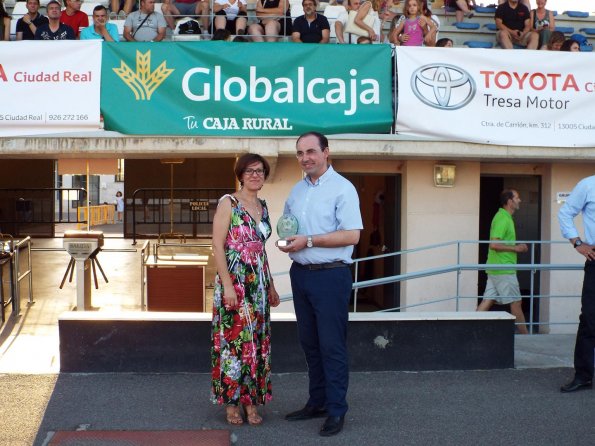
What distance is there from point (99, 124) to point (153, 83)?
78 centimetres

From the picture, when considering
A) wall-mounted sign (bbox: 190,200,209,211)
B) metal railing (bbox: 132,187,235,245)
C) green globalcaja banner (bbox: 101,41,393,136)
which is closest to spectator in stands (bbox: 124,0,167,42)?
green globalcaja banner (bbox: 101,41,393,136)

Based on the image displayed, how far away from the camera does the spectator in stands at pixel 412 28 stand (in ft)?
34.6

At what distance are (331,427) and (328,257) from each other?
1.07 m

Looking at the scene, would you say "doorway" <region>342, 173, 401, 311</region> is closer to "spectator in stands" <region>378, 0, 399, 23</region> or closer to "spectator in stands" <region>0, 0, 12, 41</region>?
"spectator in stands" <region>378, 0, 399, 23</region>

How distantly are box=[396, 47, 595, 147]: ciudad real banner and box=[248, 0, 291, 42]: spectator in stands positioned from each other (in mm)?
2285

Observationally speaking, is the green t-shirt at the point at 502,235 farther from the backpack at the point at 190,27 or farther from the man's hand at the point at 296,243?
the man's hand at the point at 296,243

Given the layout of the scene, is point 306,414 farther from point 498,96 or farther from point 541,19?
point 541,19

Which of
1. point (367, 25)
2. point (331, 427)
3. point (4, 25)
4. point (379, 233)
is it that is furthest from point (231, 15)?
point (331, 427)

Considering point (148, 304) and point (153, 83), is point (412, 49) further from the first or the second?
point (148, 304)

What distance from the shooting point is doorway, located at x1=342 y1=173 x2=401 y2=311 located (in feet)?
37.9

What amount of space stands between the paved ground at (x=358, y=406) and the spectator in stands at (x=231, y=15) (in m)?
5.64

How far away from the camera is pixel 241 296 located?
4957mm

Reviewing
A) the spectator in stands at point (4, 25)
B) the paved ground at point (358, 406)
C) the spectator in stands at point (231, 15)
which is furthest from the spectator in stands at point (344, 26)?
the paved ground at point (358, 406)

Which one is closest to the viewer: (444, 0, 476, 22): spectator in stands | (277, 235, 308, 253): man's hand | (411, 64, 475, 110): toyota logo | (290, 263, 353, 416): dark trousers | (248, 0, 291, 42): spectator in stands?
(277, 235, 308, 253): man's hand
